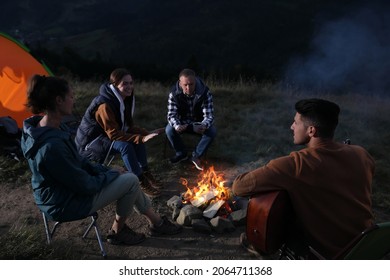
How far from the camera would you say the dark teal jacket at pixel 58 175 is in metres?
2.79

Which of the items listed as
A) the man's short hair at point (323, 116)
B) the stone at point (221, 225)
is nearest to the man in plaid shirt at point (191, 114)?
the stone at point (221, 225)

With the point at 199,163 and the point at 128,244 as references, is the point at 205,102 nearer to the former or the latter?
the point at 199,163

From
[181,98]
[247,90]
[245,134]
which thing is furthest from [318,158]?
[247,90]

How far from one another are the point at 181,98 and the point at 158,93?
3.69 m

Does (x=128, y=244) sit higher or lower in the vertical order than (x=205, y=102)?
lower

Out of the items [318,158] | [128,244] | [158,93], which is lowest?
[128,244]

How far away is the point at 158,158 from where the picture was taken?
5.62 meters

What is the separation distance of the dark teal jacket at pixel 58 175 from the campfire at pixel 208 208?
107 cm

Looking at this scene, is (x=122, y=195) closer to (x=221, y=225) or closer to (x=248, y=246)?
(x=221, y=225)

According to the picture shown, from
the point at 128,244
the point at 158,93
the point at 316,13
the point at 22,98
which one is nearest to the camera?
the point at 128,244

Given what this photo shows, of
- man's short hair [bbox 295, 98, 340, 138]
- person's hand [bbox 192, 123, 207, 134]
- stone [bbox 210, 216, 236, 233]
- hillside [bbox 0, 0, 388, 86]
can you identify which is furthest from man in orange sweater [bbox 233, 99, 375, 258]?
hillside [bbox 0, 0, 388, 86]

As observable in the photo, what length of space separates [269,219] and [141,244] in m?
1.57

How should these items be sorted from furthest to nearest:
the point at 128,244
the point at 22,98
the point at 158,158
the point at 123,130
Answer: the point at 22,98
the point at 158,158
the point at 123,130
the point at 128,244

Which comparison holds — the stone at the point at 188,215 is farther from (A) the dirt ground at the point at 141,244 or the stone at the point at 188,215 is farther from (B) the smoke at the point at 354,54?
(B) the smoke at the point at 354,54
